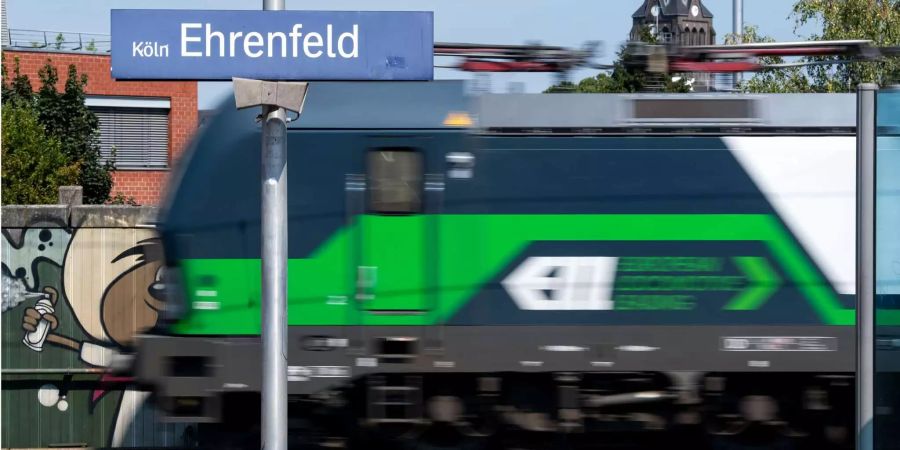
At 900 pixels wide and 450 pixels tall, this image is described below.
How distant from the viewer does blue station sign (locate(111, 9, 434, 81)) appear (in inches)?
228

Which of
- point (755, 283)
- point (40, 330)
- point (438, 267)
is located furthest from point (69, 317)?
point (755, 283)

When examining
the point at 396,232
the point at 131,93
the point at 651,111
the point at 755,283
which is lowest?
the point at 755,283

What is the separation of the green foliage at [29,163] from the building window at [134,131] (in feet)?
10.5

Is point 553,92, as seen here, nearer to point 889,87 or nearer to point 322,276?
point 322,276

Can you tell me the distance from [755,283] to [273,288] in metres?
4.60

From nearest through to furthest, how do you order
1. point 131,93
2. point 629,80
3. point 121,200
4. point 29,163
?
point 629,80 → point 29,163 → point 121,200 → point 131,93

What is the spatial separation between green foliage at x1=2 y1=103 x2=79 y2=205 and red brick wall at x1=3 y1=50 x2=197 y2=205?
10.1 ft

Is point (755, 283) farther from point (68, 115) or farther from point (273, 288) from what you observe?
point (68, 115)

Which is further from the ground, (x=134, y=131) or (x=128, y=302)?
(x=134, y=131)

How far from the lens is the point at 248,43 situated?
19.0 ft

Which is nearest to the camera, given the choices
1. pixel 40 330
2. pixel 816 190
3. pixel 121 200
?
pixel 816 190

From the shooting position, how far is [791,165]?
357 inches

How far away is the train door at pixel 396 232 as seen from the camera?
28.9ft

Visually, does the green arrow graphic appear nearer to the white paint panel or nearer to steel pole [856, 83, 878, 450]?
the white paint panel
